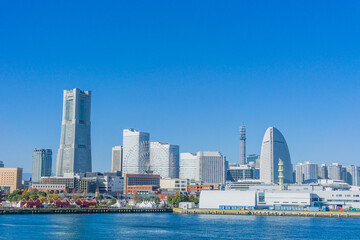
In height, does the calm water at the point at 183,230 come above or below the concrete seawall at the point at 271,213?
below

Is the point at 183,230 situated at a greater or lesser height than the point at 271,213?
lesser

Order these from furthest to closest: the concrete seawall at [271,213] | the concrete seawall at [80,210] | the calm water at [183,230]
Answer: the concrete seawall at [80,210]
the concrete seawall at [271,213]
the calm water at [183,230]

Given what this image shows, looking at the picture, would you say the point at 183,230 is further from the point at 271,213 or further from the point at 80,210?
the point at 80,210

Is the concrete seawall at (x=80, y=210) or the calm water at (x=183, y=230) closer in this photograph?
the calm water at (x=183, y=230)

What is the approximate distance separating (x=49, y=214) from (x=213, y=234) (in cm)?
6936

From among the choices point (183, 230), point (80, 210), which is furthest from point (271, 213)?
point (80, 210)

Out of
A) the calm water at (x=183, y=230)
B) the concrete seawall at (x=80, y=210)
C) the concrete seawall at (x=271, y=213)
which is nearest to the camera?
the calm water at (x=183, y=230)

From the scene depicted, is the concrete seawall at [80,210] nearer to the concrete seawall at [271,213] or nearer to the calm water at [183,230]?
the concrete seawall at [271,213]

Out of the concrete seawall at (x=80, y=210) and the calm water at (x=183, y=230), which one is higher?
the concrete seawall at (x=80, y=210)

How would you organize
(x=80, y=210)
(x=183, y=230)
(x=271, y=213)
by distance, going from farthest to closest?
(x=80, y=210)
(x=271, y=213)
(x=183, y=230)

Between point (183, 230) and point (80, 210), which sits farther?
point (80, 210)

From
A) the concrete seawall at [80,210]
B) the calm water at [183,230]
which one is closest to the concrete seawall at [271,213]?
the concrete seawall at [80,210]

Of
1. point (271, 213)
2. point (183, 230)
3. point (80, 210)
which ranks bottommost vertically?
point (183, 230)

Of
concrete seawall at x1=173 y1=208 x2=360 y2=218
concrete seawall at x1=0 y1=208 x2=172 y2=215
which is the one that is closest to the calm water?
concrete seawall at x1=173 y1=208 x2=360 y2=218
